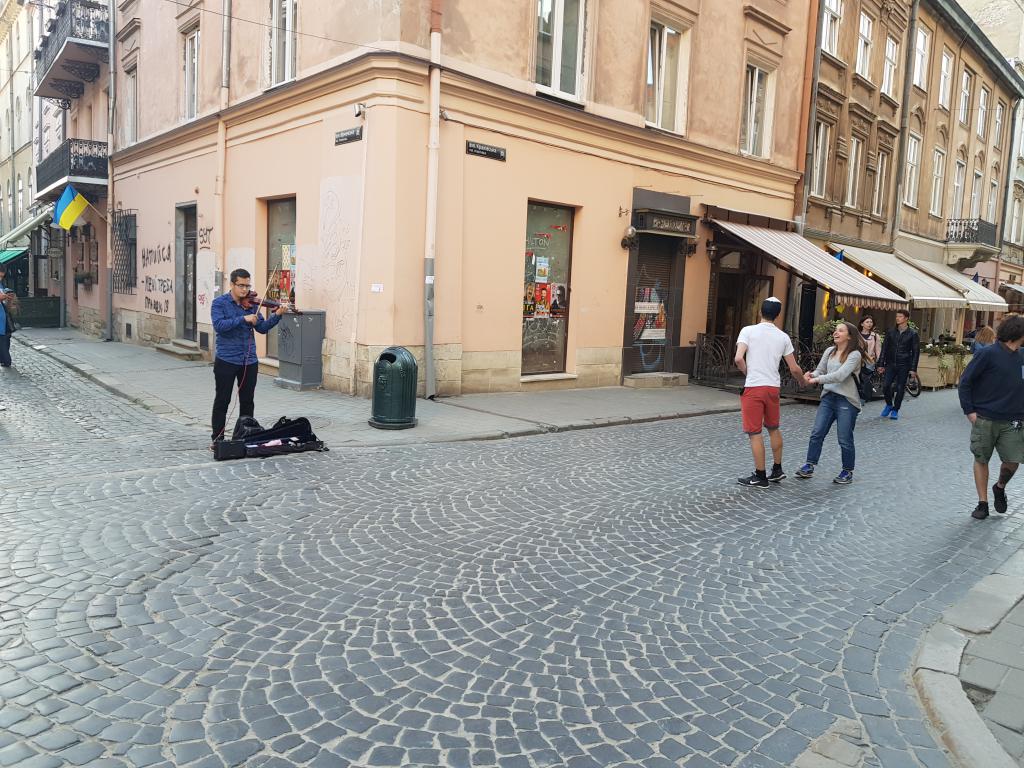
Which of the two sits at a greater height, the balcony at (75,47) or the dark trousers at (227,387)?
the balcony at (75,47)

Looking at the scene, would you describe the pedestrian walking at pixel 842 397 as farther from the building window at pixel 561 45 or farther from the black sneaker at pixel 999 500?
the building window at pixel 561 45

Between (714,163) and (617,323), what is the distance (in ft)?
14.9

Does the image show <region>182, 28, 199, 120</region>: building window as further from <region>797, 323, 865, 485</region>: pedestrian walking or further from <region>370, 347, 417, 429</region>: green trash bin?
<region>797, 323, 865, 485</region>: pedestrian walking

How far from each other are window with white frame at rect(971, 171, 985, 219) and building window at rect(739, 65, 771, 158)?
1718 centimetres

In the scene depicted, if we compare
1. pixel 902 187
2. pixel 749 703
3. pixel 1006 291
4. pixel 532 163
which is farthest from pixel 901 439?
pixel 1006 291

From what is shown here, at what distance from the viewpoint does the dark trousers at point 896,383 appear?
1273 centimetres

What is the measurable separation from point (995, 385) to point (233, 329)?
7.07 metres

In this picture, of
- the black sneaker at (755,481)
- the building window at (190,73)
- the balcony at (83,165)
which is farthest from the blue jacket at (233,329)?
the balcony at (83,165)

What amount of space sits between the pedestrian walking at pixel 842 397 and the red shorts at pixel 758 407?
1.62ft

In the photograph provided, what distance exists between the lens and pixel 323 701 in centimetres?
310

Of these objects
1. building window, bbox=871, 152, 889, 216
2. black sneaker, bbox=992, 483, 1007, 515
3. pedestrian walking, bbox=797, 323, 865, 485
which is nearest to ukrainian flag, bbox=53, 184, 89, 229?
pedestrian walking, bbox=797, 323, 865, 485

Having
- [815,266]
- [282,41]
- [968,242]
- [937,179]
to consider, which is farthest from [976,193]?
[282,41]

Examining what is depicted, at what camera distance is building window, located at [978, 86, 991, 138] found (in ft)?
93.6

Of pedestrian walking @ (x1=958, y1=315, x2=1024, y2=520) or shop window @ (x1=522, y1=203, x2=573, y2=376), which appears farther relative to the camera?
shop window @ (x1=522, y1=203, x2=573, y2=376)
